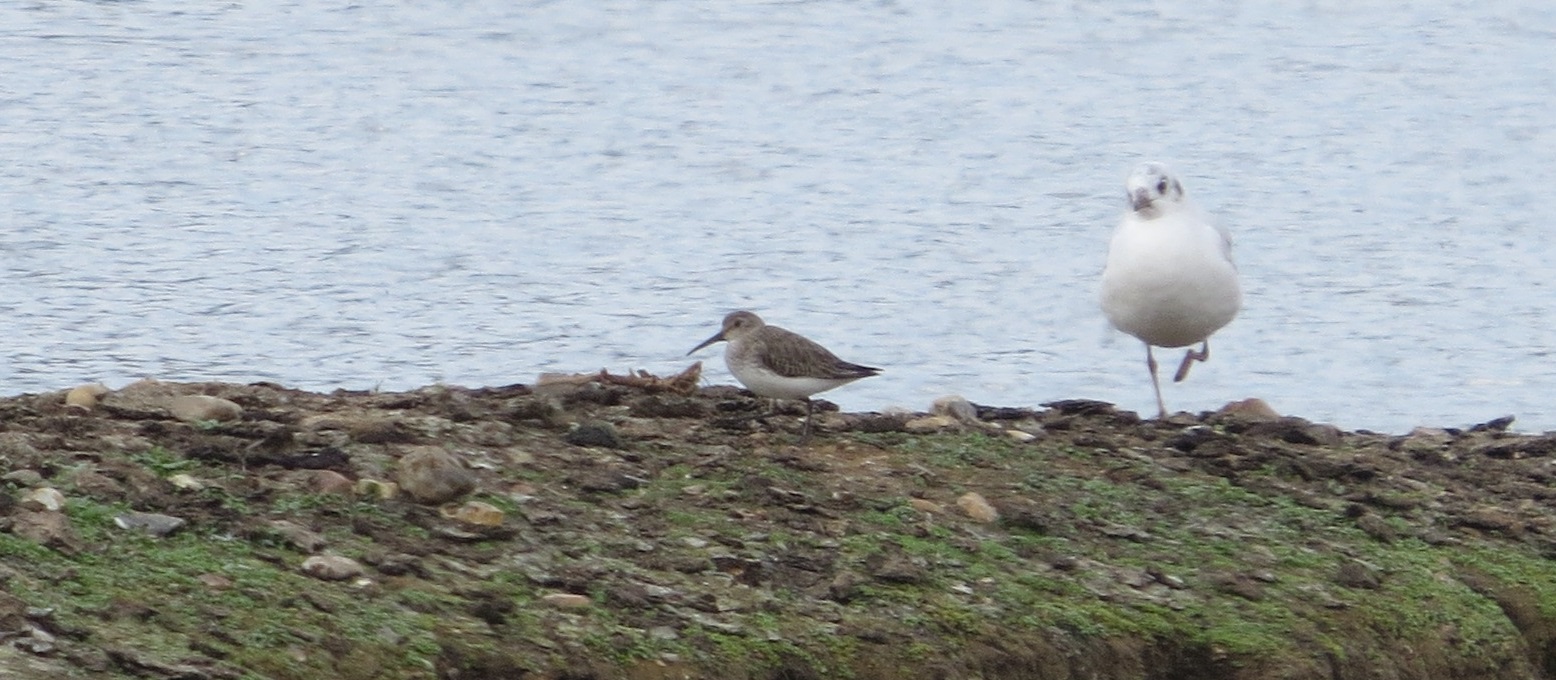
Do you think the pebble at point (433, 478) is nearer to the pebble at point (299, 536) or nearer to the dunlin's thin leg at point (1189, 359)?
the pebble at point (299, 536)

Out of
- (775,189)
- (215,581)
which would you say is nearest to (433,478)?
(215,581)

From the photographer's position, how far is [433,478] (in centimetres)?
506

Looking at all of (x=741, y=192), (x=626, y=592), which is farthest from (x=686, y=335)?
(x=626, y=592)

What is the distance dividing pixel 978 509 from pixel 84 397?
2200 mm

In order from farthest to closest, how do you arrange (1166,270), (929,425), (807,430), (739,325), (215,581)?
1. (1166,270)
2. (739,325)
3. (929,425)
4. (807,430)
5. (215,581)

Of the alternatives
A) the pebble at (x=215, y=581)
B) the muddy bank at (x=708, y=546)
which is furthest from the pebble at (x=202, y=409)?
the pebble at (x=215, y=581)

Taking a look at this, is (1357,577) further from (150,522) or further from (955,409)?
(150,522)

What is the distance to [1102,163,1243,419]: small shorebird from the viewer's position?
833 centimetres

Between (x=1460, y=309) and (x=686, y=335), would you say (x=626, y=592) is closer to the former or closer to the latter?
(x=686, y=335)

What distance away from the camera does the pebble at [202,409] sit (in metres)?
5.63

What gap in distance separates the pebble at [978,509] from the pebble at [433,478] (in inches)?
48.5

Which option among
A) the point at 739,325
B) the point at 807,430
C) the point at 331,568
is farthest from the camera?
the point at 739,325

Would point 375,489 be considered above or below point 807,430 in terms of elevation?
above

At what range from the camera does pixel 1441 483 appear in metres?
6.75
